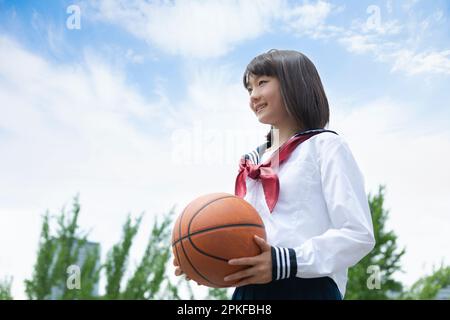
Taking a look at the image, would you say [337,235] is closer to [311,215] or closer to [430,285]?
[311,215]

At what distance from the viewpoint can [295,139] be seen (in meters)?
2.40

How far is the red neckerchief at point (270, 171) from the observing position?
229 cm

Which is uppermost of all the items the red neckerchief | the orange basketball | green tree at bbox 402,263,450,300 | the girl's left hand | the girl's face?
green tree at bbox 402,263,450,300

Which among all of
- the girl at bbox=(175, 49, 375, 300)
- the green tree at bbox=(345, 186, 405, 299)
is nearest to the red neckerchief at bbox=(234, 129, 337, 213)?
the girl at bbox=(175, 49, 375, 300)

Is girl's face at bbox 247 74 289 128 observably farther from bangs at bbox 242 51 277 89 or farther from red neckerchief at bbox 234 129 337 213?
red neckerchief at bbox 234 129 337 213

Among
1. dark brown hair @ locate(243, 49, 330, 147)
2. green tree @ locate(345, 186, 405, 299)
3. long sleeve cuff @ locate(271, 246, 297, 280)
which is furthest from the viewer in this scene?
green tree @ locate(345, 186, 405, 299)

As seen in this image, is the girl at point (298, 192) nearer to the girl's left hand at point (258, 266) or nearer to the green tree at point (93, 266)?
the girl's left hand at point (258, 266)

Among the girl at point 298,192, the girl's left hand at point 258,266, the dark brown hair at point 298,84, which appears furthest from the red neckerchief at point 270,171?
the girl's left hand at point 258,266

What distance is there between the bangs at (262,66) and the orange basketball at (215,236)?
0.64 metres

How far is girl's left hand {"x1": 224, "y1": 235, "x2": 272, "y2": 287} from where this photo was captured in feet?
6.66

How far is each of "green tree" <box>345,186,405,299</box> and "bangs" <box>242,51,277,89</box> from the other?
11.7 metres
